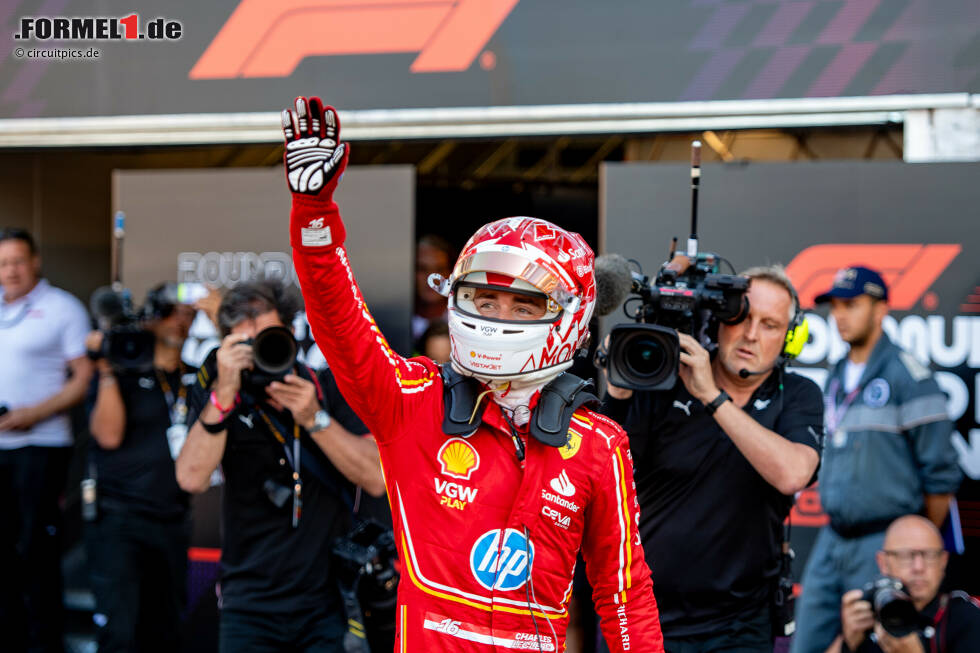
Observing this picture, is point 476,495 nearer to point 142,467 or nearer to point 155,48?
point 142,467

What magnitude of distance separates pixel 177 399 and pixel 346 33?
229cm

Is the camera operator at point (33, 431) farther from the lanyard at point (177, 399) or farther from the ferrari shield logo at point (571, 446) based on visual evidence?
the ferrari shield logo at point (571, 446)

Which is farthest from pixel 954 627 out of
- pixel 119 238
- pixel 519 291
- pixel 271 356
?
pixel 119 238

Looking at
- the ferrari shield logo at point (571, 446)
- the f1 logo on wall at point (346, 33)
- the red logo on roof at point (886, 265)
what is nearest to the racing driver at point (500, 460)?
the ferrari shield logo at point (571, 446)

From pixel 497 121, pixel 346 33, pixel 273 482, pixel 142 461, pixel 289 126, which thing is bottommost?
pixel 142 461

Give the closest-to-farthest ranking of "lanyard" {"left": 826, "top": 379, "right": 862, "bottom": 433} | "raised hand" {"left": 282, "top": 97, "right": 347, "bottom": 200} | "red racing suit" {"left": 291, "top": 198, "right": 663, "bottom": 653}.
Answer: "raised hand" {"left": 282, "top": 97, "right": 347, "bottom": 200} → "red racing suit" {"left": 291, "top": 198, "right": 663, "bottom": 653} → "lanyard" {"left": 826, "top": 379, "right": 862, "bottom": 433}

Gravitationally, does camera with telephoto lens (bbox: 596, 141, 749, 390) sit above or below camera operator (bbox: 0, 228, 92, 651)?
above

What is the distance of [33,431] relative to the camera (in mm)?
5539

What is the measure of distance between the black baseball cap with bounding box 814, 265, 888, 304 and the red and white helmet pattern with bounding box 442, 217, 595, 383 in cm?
254

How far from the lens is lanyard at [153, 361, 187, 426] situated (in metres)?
5.38

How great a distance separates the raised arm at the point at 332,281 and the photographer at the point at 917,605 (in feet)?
9.18

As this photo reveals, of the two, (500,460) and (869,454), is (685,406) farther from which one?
(869,454)

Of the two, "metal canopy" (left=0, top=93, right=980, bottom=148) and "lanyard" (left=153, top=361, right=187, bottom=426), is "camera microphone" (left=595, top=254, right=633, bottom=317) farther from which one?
"lanyard" (left=153, top=361, right=187, bottom=426)

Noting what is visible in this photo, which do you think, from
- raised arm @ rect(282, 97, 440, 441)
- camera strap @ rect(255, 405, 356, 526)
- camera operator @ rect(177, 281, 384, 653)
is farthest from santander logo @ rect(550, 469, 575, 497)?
camera strap @ rect(255, 405, 356, 526)
